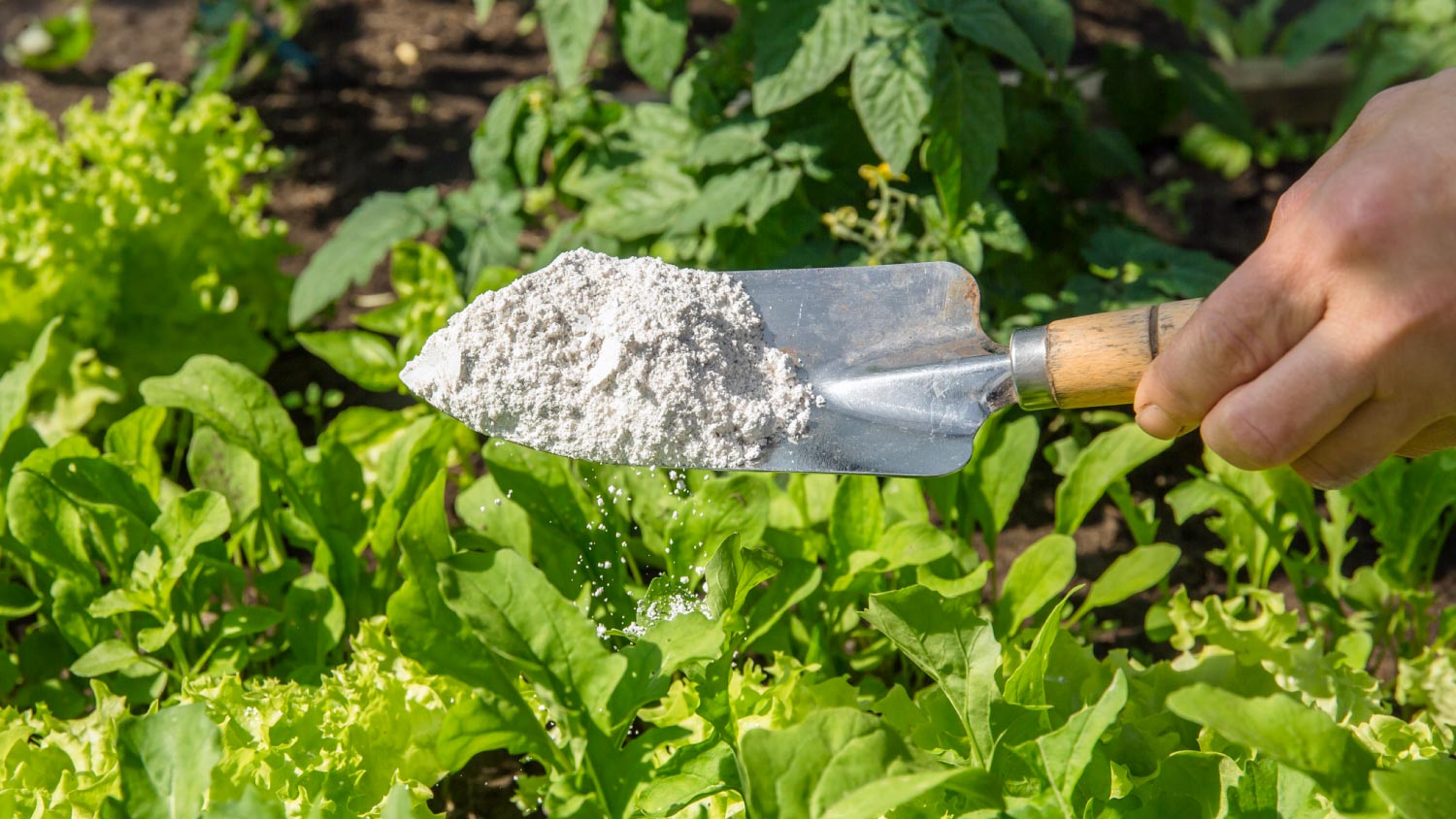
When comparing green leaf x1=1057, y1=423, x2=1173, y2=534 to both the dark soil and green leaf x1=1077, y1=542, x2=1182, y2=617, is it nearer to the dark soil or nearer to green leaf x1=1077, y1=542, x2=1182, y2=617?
green leaf x1=1077, y1=542, x2=1182, y2=617

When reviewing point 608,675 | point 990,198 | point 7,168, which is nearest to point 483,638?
point 608,675

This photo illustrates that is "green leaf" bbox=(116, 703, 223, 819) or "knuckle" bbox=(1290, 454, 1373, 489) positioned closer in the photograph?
"green leaf" bbox=(116, 703, 223, 819)

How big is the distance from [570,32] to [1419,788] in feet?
5.52

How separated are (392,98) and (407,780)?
8.48ft

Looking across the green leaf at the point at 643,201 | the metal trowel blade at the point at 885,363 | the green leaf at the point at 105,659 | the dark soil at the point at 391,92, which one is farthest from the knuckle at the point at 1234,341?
the dark soil at the point at 391,92

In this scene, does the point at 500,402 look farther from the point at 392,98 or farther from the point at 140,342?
the point at 392,98

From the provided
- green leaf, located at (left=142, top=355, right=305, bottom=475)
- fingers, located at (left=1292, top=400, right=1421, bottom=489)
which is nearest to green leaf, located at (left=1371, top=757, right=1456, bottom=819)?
fingers, located at (left=1292, top=400, right=1421, bottom=489)

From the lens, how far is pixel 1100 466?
178 cm

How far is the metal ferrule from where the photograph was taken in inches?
52.5

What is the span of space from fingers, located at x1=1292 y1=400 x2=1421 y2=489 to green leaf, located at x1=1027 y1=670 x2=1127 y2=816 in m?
0.35

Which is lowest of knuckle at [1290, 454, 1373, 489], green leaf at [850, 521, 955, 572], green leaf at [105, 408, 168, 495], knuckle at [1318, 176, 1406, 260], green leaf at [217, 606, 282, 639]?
green leaf at [217, 606, 282, 639]

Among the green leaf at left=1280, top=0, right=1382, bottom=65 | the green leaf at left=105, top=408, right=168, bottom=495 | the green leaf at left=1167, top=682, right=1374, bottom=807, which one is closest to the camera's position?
the green leaf at left=1167, top=682, right=1374, bottom=807

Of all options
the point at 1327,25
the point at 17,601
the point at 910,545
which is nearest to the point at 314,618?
the point at 17,601

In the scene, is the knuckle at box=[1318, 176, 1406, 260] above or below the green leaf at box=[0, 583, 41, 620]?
above
